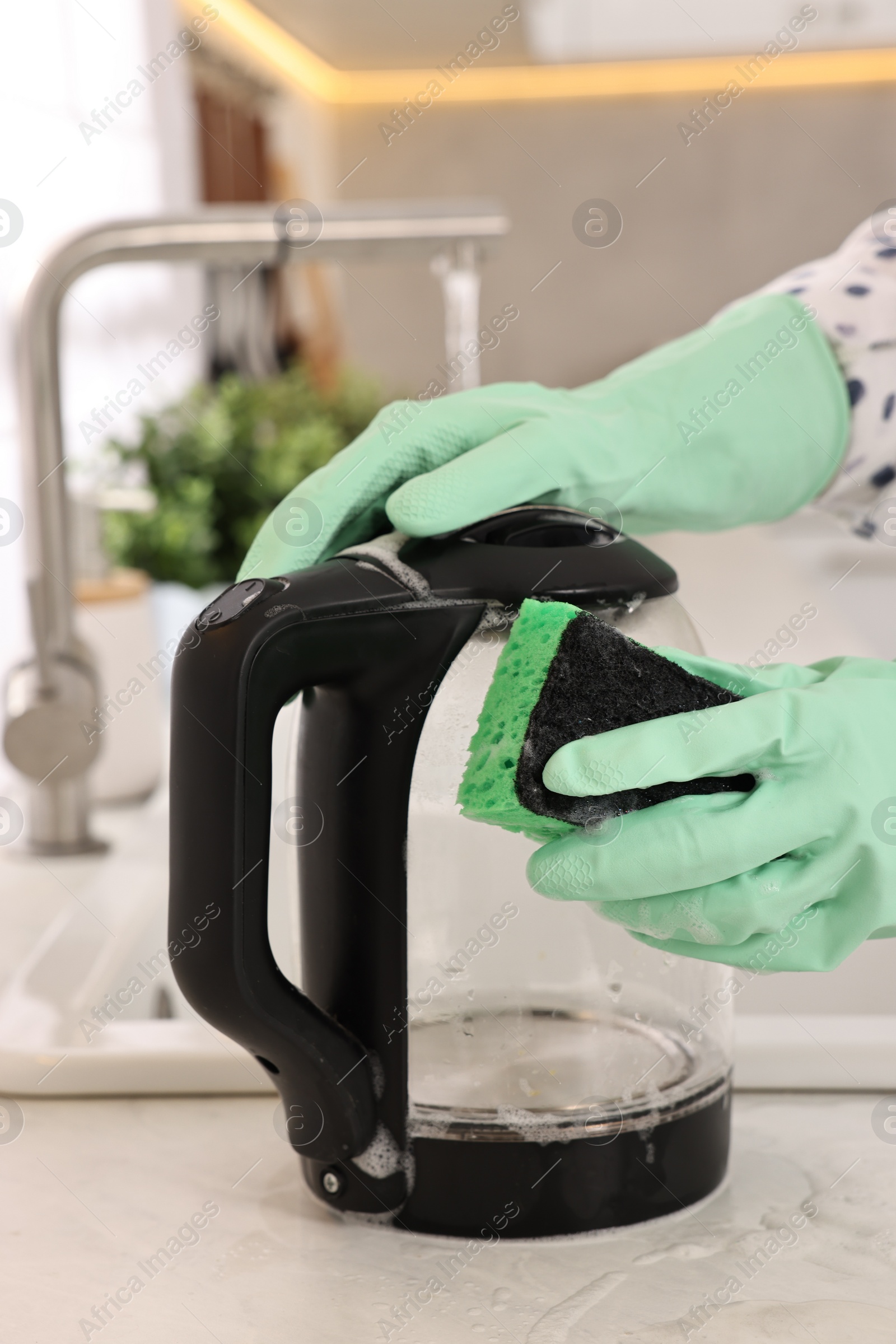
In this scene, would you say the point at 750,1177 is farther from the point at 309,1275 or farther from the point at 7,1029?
the point at 7,1029

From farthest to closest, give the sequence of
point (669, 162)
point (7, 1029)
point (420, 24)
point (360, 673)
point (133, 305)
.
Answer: point (669, 162)
point (420, 24)
point (133, 305)
point (7, 1029)
point (360, 673)

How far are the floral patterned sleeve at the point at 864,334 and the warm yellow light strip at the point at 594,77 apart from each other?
12.3ft

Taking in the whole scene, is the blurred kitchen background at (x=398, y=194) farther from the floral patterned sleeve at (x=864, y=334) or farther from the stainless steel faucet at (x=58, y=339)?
the floral patterned sleeve at (x=864, y=334)

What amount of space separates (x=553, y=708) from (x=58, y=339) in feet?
1.73

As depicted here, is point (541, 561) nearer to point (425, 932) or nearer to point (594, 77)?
point (425, 932)

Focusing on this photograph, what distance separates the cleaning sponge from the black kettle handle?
0.12ft

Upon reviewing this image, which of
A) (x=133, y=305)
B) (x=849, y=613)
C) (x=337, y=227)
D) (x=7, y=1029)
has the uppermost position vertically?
(x=337, y=227)

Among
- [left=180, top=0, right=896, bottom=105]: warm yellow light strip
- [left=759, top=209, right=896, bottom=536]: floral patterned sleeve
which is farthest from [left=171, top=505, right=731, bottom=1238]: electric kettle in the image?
[left=180, top=0, right=896, bottom=105]: warm yellow light strip

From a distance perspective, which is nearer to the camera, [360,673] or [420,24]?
[360,673]

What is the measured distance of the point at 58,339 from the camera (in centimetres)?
73

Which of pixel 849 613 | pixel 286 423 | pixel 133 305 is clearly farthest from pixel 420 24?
pixel 849 613

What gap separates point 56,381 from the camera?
72 cm

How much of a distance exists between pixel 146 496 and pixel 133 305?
4.16ft

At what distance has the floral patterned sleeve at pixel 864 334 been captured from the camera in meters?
0.59
